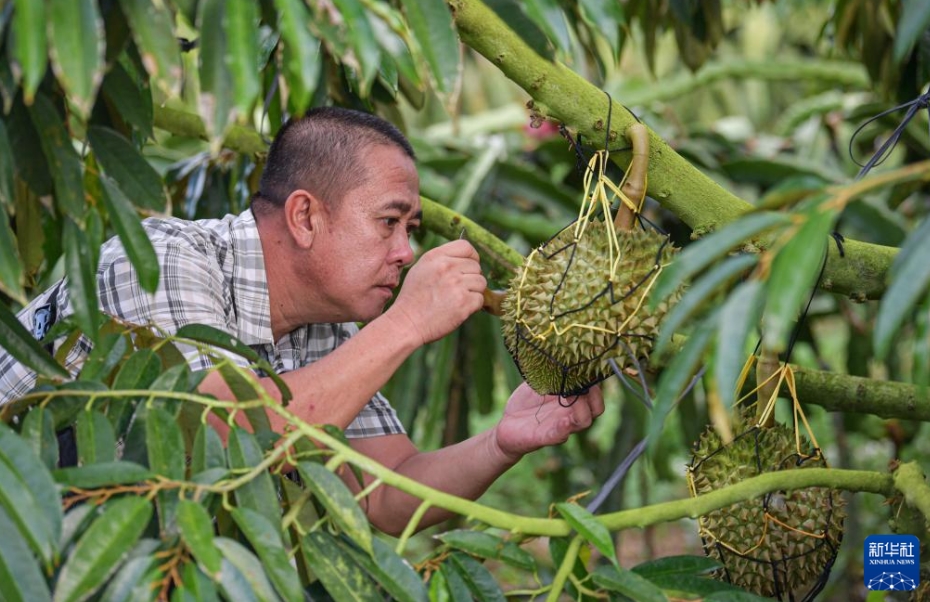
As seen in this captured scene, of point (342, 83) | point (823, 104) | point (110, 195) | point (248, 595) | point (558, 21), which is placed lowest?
point (248, 595)

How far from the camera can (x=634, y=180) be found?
4.78ft

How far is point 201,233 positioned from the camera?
5.82ft

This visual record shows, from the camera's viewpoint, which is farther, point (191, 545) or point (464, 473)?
point (464, 473)

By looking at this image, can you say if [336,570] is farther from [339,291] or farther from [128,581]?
[339,291]

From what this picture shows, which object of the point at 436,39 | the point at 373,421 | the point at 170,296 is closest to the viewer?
the point at 436,39

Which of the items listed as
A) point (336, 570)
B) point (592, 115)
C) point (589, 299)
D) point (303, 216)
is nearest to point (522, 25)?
point (592, 115)

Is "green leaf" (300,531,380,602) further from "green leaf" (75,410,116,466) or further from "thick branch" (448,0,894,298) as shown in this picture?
"thick branch" (448,0,894,298)

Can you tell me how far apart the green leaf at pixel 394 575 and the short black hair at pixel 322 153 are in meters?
0.82

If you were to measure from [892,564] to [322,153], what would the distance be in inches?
42.3

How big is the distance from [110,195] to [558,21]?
1.61 ft

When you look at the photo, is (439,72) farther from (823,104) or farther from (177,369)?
(823,104)

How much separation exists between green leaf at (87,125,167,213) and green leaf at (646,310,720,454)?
600 mm

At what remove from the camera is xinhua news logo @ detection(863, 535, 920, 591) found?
1.37 meters

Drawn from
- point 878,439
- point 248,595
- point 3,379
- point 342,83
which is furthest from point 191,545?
point 878,439
